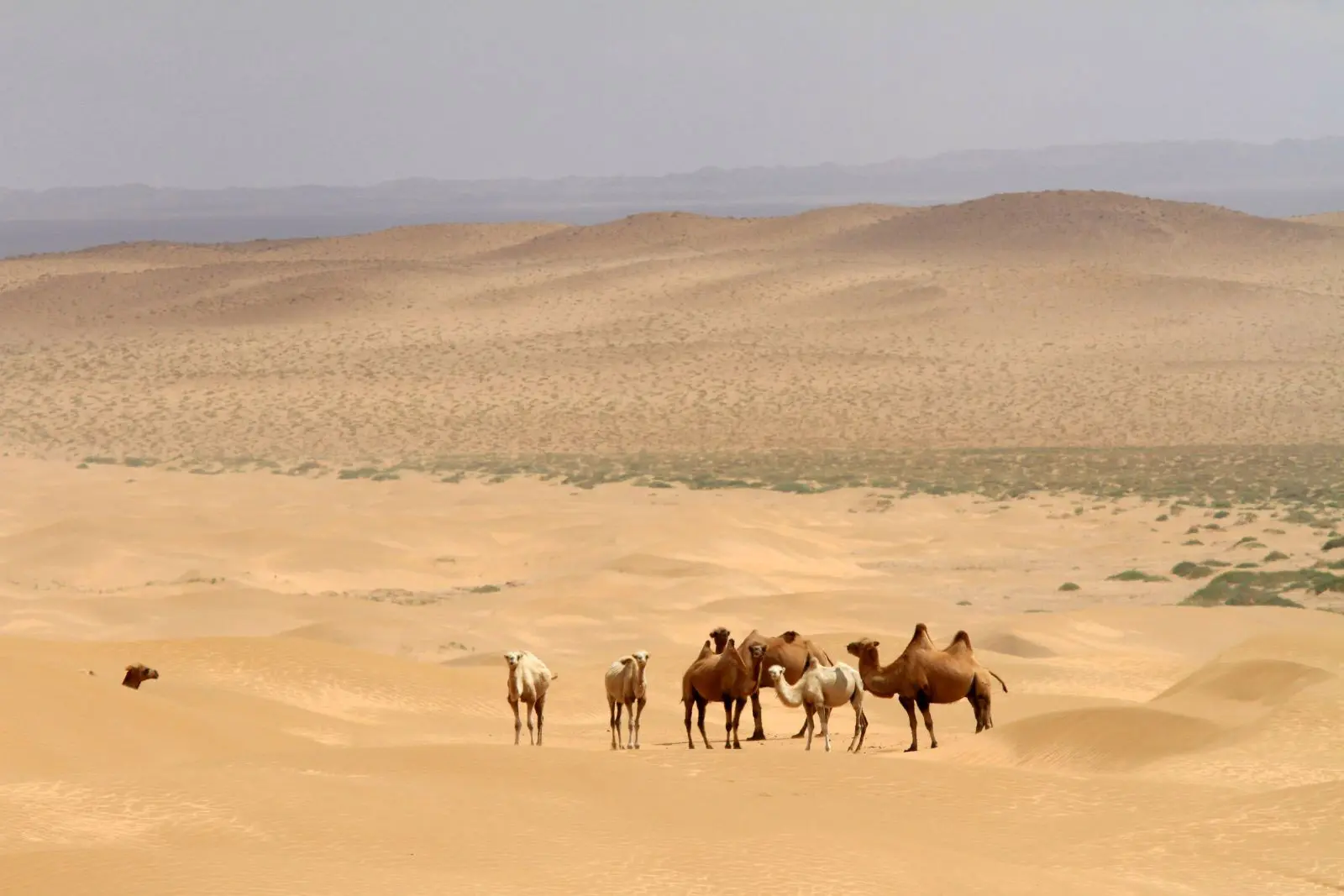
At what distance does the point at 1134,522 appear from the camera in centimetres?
3478

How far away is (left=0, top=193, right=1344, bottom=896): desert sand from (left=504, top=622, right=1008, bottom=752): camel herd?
1.43 feet

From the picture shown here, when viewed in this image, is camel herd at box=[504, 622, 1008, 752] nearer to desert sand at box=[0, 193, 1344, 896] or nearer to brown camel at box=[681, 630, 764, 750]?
brown camel at box=[681, 630, 764, 750]

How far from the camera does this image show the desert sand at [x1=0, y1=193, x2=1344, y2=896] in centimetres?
999

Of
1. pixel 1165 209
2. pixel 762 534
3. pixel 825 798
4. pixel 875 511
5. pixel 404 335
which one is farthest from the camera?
pixel 1165 209

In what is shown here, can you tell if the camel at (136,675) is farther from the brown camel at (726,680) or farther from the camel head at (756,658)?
the camel head at (756,658)

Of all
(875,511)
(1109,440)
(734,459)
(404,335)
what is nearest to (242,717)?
(875,511)

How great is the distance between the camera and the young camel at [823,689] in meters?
13.0

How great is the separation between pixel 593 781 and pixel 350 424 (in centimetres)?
4392

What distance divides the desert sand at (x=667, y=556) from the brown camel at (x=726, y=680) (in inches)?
20.7

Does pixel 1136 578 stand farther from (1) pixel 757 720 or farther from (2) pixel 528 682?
(2) pixel 528 682

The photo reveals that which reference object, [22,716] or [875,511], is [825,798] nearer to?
[22,716]

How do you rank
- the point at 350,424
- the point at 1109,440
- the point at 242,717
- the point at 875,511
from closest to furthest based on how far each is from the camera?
1. the point at 242,717
2. the point at 875,511
3. the point at 1109,440
4. the point at 350,424

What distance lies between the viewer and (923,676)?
13977 millimetres

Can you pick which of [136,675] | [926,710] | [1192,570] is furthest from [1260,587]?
[136,675]
